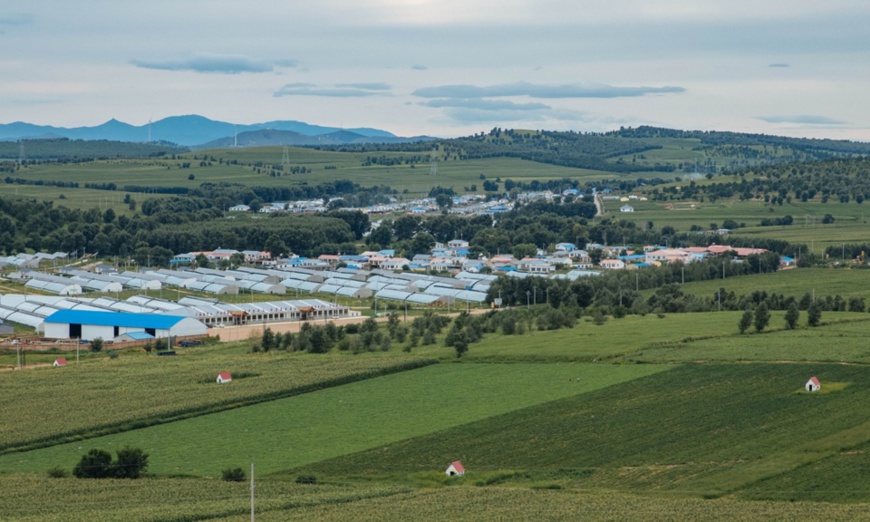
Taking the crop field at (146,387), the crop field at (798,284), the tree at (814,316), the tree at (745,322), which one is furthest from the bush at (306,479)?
the crop field at (798,284)

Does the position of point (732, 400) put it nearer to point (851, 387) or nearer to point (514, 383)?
point (851, 387)

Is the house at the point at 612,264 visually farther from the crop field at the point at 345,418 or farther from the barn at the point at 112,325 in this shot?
the crop field at the point at 345,418

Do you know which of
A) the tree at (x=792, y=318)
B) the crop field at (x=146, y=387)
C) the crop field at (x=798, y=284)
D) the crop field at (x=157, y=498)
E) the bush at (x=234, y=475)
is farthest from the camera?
the crop field at (x=798, y=284)

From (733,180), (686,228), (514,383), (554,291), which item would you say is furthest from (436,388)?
(733,180)

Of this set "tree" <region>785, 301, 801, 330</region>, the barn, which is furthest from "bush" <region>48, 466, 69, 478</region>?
"tree" <region>785, 301, 801, 330</region>

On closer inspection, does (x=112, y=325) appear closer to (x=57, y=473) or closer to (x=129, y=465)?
(x=57, y=473)

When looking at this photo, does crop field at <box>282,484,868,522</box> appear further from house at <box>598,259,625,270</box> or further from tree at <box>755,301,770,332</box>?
house at <box>598,259,625,270</box>

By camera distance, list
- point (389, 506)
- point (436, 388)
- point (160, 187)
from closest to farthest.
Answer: point (389, 506) < point (436, 388) < point (160, 187)

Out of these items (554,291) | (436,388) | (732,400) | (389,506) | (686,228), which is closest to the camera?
(389,506)
